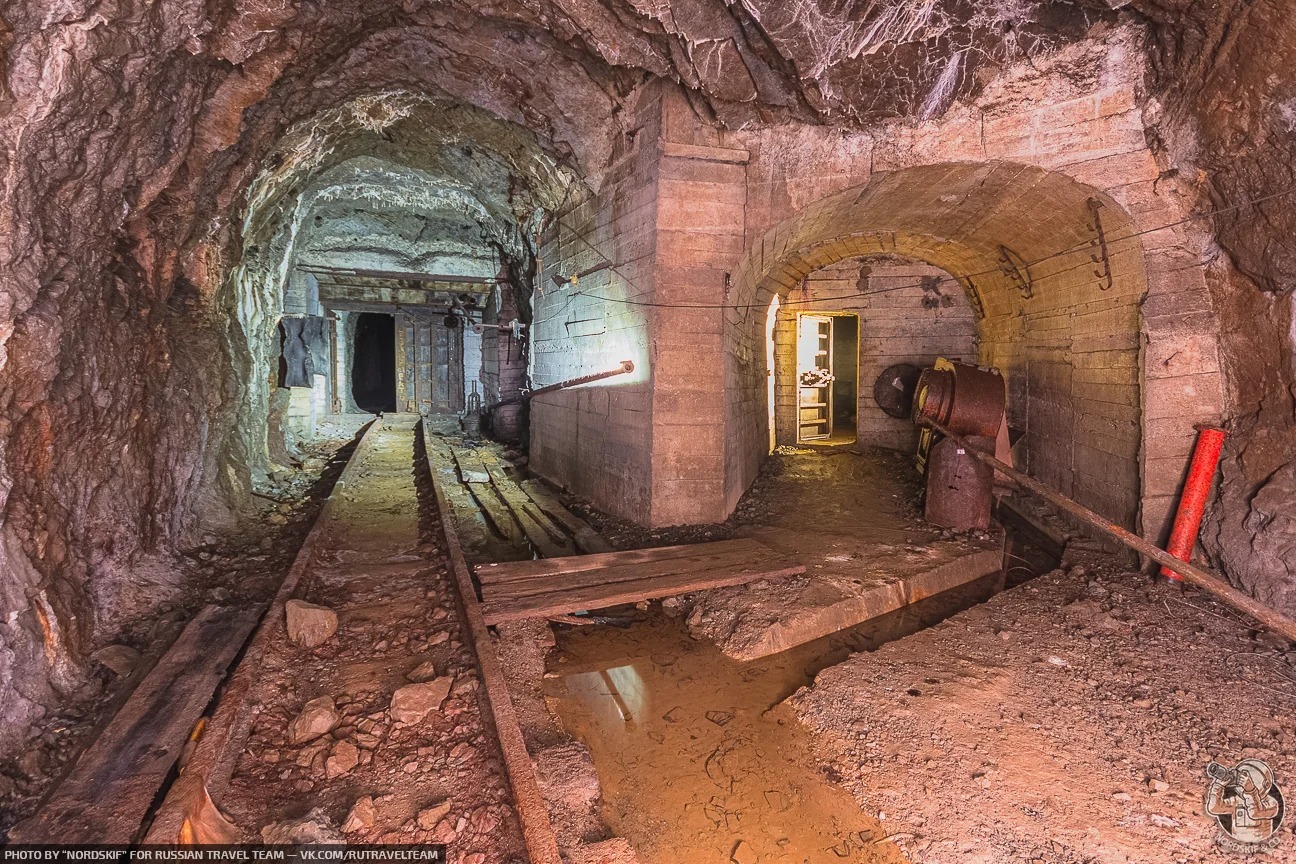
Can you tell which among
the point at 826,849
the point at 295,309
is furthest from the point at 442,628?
the point at 295,309

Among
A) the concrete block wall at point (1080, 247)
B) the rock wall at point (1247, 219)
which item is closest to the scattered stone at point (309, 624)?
the concrete block wall at point (1080, 247)

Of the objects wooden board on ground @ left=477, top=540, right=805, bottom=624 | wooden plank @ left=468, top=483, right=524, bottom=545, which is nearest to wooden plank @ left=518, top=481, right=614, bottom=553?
wooden plank @ left=468, top=483, right=524, bottom=545

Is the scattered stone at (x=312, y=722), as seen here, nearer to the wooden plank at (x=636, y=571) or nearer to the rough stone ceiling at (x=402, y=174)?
the wooden plank at (x=636, y=571)

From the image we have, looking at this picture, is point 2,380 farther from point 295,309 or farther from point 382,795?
point 295,309

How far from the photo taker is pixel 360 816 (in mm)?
2131

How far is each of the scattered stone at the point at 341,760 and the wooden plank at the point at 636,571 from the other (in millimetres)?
1568

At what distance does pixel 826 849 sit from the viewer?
220 centimetres

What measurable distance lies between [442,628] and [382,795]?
55.8 inches

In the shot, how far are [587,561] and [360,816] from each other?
2767 millimetres

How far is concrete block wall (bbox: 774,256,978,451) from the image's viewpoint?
9.82 meters

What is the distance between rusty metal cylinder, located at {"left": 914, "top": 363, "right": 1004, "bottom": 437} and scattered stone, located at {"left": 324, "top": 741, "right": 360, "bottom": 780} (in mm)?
5999

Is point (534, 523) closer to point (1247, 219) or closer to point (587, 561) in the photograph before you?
point (587, 561)

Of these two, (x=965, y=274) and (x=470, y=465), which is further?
(x=470, y=465)

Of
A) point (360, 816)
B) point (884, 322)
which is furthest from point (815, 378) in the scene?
point (360, 816)
